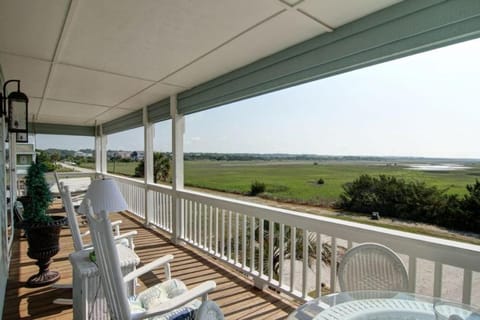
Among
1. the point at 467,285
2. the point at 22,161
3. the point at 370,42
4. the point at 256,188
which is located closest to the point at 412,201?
the point at 467,285

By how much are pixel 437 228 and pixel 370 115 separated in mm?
1650

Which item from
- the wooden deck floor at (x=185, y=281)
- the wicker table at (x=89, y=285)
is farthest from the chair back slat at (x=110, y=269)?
the wooden deck floor at (x=185, y=281)

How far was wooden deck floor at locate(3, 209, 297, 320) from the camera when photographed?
7.75 ft

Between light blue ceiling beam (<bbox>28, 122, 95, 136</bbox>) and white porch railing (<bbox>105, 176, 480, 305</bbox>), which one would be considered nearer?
white porch railing (<bbox>105, 176, 480, 305</bbox>)

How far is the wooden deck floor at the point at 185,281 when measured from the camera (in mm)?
2363

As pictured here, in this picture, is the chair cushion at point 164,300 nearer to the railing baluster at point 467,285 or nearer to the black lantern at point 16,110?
the railing baluster at point 467,285

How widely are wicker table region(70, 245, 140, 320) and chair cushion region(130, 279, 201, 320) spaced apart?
23 centimetres

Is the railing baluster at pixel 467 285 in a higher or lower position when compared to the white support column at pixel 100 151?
lower

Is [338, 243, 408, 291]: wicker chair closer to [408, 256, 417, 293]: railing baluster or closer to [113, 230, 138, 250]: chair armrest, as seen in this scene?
[408, 256, 417, 293]: railing baluster

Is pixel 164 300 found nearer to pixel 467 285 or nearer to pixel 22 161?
pixel 467 285

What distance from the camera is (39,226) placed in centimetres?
281

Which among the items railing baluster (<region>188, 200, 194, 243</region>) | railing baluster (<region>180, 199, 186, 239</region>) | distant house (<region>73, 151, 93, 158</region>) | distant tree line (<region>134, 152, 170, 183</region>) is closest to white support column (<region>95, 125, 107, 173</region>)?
distant house (<region>73, 151, 93, 158</region>)

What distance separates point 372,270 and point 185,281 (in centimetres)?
204

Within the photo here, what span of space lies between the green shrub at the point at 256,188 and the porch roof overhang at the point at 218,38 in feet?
3.65
